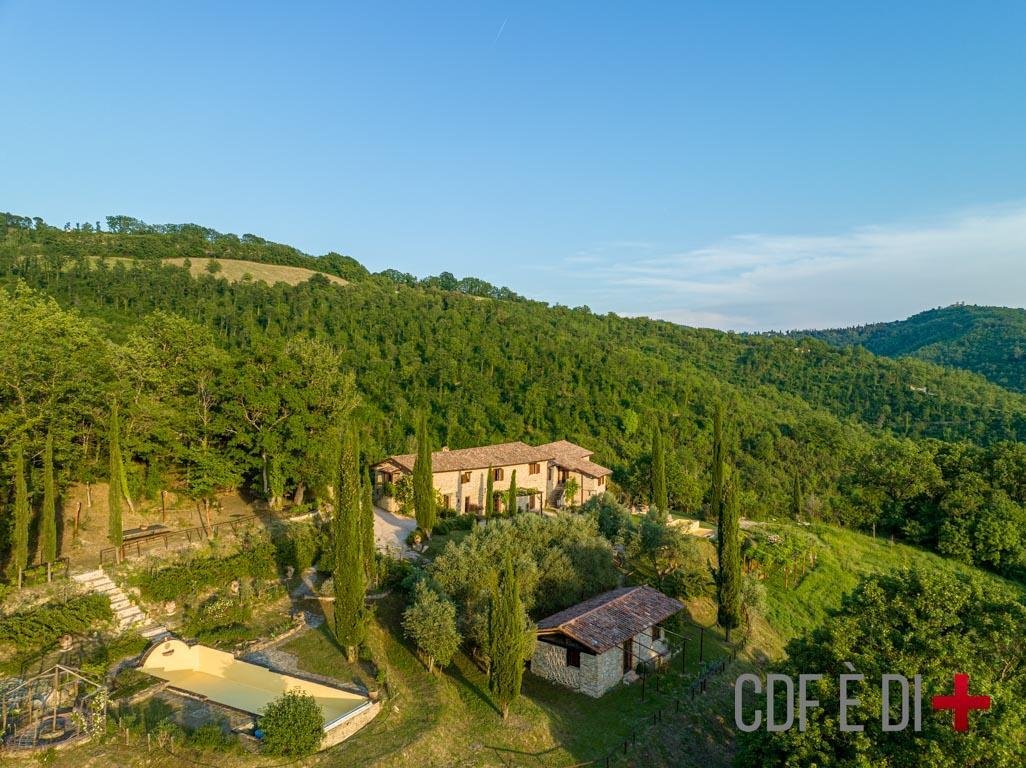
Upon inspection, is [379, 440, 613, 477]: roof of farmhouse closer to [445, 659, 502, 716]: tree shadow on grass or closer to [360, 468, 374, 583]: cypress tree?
[360, 468, 374, 583]: cypress tree

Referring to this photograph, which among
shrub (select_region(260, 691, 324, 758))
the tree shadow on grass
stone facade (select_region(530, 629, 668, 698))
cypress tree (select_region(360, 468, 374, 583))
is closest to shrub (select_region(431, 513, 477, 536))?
cypress tree (select_region(360, 468, 374, 583))

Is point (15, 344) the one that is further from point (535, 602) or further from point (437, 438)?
point (437, 438)

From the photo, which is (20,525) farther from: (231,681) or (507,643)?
(507,643)

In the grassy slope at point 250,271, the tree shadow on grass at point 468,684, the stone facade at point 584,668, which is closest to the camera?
the tree shadow on grass at point 468,684

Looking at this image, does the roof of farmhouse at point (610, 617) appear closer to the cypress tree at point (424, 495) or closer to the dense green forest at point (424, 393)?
the cypress tree at point (424, 495)

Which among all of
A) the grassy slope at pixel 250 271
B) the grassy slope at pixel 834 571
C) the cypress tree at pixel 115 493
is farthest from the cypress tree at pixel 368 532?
the grassy slope at pixel 250 271

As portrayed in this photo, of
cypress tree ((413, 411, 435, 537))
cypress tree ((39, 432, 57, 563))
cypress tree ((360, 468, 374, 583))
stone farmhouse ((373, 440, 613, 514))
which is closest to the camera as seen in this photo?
cypress tree ((39, 432, 57, 563))

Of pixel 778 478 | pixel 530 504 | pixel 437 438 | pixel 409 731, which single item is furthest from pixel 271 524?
pixel 778 478
